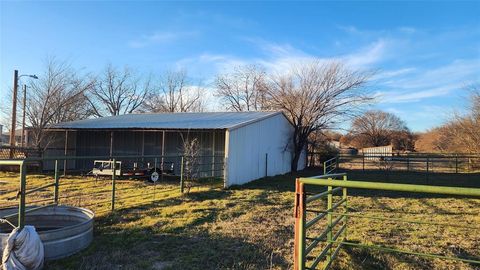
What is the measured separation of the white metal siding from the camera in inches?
580

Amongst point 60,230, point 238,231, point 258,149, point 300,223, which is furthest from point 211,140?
point 300,223

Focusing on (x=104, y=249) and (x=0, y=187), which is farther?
(x=0, y=187)

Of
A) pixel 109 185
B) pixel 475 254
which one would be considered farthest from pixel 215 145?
pixel 475 254

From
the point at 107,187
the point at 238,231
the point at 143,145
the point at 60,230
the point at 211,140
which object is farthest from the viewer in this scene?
the point at 143,145

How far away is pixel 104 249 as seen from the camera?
19.9 ft

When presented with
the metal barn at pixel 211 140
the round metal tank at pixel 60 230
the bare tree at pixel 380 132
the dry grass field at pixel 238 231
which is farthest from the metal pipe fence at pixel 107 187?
the bare tree at pixel 380 132

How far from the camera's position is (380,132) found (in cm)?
6688

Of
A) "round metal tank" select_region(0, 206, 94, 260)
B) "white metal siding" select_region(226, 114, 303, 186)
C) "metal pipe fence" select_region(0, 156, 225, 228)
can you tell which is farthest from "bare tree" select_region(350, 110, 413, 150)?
"round metal tank" select_region(0, 206, 94, 260)

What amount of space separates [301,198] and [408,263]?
288 cm

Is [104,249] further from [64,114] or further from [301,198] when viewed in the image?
[64,114]

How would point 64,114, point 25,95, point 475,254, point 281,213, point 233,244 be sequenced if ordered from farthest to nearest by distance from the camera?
point 64,114
point 25,95
point 281,213
point 233,244
point 475,254

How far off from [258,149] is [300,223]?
1398 centimetres

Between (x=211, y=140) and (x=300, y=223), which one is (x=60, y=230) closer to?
(x=300, y=223)

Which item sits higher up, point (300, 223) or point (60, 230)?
point (300, 223)
